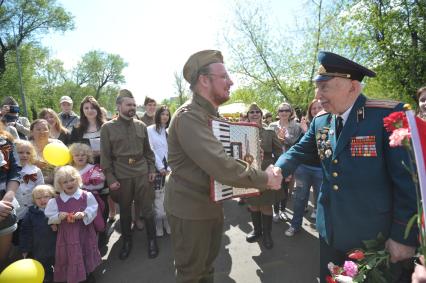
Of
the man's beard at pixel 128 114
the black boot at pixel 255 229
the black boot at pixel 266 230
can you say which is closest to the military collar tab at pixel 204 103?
the man's beard at pixel 128 114

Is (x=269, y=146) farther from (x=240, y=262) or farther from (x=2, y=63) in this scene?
(x=2, y=63)

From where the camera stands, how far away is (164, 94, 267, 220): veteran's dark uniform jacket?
2.12 m

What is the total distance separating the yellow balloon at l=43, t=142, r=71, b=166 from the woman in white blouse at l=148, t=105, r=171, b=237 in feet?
4.56

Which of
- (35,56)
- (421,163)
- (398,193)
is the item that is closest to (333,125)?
(398,193)

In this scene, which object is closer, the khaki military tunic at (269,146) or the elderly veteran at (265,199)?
the elderly veteran at (265,199)

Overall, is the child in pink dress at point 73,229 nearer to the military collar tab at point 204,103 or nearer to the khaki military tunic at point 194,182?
the khaki military tunic at point 194,182

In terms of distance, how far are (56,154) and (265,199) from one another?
10.4 ft

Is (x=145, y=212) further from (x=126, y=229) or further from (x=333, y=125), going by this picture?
(x=333, y=125)

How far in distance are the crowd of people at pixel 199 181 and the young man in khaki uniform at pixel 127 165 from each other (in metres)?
0.02

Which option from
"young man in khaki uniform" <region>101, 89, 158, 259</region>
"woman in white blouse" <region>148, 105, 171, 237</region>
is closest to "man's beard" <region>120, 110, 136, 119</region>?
"young man in khaki uniform" <region>101, 89, 158, 259</region>

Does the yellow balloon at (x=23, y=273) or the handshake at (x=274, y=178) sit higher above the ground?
the handshake at (x=274, y=178)

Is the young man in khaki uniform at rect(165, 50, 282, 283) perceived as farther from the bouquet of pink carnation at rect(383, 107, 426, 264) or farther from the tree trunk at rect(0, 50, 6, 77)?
the tree trunk at rect(0, 50, 6, 77)

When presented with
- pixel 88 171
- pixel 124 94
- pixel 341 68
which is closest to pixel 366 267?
pixel 341 68

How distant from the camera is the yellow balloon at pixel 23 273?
104 inches
